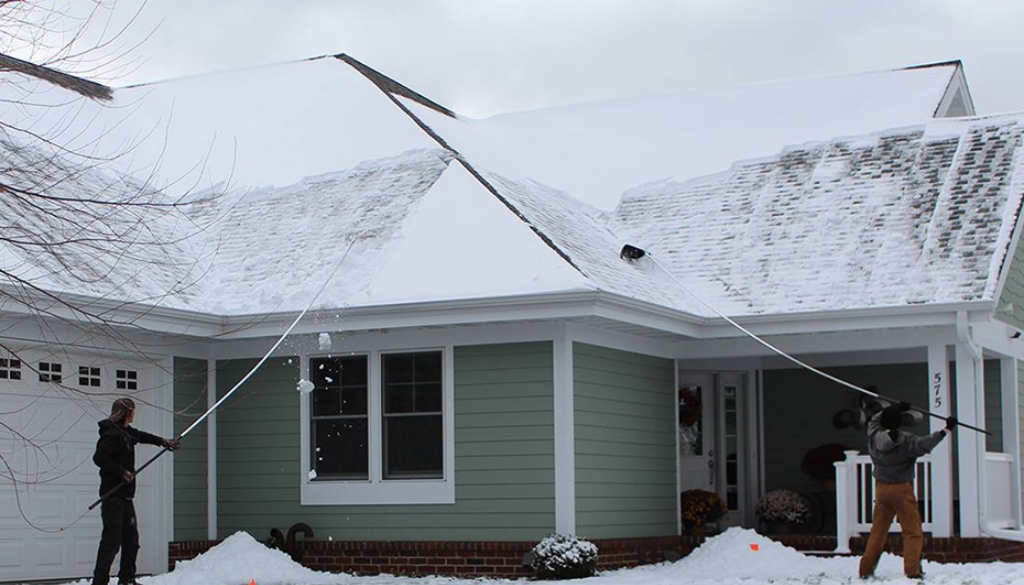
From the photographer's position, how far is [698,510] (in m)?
18.5

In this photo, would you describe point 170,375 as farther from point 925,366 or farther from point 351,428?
point 925,366

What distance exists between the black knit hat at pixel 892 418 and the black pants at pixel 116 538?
6847 millimetres

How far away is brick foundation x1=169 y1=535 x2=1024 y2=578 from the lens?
15906 mm

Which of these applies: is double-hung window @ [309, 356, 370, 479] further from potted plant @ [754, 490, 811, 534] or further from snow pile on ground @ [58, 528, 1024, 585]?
potted plant @ [754, 490, 811, 534]

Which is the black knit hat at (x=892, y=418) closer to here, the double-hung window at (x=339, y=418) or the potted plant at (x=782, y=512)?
the potted plant at (x=782, y=512)

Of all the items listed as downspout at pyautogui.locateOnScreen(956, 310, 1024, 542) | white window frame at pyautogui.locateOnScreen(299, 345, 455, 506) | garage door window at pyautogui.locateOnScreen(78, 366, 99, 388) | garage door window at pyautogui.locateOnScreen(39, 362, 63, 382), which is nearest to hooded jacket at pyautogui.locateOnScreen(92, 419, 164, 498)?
garage door window at pyautogui.locateOnScreen(39, 362, 63, 382)

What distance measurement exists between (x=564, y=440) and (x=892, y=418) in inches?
134

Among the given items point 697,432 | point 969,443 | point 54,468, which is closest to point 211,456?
point 54,468

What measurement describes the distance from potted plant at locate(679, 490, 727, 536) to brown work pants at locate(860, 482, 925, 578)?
14.9 feet

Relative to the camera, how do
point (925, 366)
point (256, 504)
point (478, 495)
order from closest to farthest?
point (478, 495) < point (256, 504) < point (925, 366)

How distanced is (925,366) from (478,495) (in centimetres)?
717

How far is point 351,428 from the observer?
55.6ft

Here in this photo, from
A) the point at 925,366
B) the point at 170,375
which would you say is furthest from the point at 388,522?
the point at 925,366

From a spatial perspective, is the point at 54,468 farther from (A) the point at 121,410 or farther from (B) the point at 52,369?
(A) the point at 121,410
